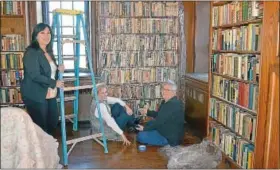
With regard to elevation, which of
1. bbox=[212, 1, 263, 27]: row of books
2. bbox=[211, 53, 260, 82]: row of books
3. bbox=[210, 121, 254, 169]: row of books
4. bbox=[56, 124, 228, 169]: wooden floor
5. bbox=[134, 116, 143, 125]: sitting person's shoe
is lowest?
bbox=[56, 124, 228, 169]: wooden floor

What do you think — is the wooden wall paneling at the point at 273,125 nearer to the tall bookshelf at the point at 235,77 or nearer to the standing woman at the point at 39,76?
the tall bookshelf at the point at 235,77

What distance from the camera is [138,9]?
182 inches

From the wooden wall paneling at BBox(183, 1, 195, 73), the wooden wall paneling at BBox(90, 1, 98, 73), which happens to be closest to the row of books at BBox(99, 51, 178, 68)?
the wooden wall paneling at BBox(90, 1, 98, 73)

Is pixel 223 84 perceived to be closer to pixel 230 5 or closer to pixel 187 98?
pixel 230 5

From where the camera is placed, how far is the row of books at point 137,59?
4676mm

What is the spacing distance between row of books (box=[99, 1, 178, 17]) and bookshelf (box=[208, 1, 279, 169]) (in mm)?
1437

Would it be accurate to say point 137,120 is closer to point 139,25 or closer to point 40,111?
point 139,25

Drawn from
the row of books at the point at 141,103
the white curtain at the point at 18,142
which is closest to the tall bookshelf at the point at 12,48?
the row of books at the point at 141,103

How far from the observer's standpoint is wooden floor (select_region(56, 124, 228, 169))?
3.12 metres

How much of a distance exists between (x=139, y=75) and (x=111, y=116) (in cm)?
109

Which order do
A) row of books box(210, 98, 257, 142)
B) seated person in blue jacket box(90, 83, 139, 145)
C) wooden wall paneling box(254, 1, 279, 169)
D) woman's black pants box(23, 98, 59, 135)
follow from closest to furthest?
wooden wall paneling box(254, 1, 279, 169) → row of books box(210, 98, 257, 142) → woman's black pants box(23, 98, 59, 135) → seated person in blue jacket box(90, 83, 139, 145)

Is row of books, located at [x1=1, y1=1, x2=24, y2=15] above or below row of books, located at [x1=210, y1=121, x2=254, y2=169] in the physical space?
above

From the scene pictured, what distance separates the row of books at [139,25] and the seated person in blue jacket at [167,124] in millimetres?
1363

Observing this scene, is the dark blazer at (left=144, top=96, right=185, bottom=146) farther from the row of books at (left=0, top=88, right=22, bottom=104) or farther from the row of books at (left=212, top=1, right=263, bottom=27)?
the row of books at (left=0, top=88, right=22, bottom=104)
